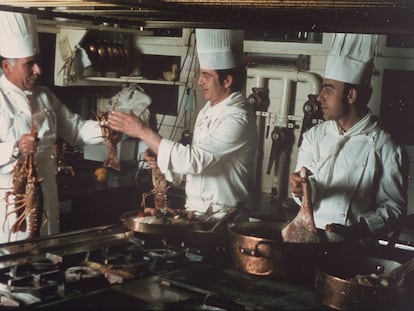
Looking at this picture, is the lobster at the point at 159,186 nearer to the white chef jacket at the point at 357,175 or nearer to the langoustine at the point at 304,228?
the white chef jacket at the point at 357,175

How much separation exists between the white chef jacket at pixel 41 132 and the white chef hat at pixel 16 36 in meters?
0.15

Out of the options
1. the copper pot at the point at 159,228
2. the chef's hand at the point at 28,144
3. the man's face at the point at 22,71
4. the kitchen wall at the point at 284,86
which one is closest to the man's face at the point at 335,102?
the kitchen wall at the point at 284,86

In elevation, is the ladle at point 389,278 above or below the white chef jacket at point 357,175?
below

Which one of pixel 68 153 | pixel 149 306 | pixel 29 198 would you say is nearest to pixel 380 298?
pixel 149 306

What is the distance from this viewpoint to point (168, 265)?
1522 mm

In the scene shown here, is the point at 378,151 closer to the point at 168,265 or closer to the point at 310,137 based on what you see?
the point at 310,137

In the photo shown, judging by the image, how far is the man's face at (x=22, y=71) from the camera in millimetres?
2549

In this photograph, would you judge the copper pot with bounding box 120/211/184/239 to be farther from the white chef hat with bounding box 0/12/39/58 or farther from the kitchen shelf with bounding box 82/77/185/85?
the kitchen shelf with bounding box 82/77/185/85

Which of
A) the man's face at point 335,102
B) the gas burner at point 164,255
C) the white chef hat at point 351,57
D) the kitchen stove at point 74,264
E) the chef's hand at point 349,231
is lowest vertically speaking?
the kitchen stove at point 74,264

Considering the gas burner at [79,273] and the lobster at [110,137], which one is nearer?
the gas burner at [79,273]

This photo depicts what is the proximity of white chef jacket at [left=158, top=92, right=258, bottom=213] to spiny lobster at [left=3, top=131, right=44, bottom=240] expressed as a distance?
1.73 ft

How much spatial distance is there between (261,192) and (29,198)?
1.49 metres

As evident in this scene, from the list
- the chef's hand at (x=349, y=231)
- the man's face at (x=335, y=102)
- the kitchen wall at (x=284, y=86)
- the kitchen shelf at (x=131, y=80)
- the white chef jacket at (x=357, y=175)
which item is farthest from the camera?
the kitchen shelf at (x=131, y=80)

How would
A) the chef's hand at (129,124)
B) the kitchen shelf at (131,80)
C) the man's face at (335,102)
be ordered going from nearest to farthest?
the chef's hand at (129,124) < the man's face at (335,102) < the kitchen shelf at (131,80)
